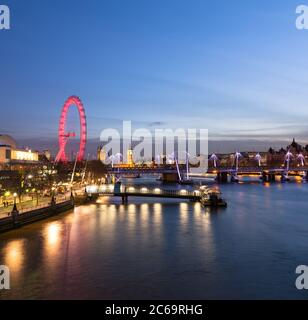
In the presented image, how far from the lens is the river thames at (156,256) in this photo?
506 inches

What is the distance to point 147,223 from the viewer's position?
25719 millimetres

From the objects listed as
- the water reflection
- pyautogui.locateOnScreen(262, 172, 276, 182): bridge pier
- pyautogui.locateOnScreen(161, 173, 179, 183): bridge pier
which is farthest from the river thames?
pyautogui.locateOnScreen(262, 172, 276, 182): bridge pier

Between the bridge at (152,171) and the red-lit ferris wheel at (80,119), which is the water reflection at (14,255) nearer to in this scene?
the red-lit ferris wheel at (80,119)

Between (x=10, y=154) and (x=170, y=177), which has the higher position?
(x=10, y=154)

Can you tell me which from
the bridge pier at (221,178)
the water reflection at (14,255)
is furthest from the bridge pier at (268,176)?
the water reflection at (14,255)

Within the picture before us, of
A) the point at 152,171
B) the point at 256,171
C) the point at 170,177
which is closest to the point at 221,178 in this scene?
the point at 256,171

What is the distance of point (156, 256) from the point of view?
17.1m

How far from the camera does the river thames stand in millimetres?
12859

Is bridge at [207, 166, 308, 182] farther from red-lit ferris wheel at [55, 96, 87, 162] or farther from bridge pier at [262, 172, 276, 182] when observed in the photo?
red-lit ferris wheel at [55, 96, 87, 162]

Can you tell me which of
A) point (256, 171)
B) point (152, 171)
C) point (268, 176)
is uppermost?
point (152, 171)

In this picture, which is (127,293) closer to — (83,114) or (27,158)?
(83,114)

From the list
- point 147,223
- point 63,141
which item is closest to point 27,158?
point 63,141

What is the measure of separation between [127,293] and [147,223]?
43.0 ft

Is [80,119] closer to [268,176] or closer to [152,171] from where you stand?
[152,171]
